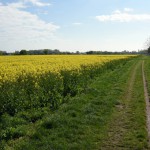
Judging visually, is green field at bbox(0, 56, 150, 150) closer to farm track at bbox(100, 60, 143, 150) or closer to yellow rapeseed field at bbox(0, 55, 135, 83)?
farm track at bbox(100, 60, 143, 150)

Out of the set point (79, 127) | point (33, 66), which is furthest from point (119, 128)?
point (33, 66)

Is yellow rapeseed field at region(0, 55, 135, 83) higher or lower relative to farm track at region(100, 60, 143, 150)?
higher

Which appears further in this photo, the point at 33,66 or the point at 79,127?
the point at 33,66

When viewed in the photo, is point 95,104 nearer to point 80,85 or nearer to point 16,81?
point 16,81

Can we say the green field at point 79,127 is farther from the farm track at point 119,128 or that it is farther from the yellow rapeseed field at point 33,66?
the yellow rapeseed field at point 33,66

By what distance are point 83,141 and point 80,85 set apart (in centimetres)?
1064

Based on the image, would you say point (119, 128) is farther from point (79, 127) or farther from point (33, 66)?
point (33, 66)

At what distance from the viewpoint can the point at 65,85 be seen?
17.1m

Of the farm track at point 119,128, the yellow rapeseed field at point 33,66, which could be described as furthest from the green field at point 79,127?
the yellow rapeseed field at point 33,66

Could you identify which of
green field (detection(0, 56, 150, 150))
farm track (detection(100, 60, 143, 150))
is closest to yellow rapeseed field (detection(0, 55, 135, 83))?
green field (detection(0, 56, 150, 150))

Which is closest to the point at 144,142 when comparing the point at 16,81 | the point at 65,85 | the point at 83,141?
the point at 83,141

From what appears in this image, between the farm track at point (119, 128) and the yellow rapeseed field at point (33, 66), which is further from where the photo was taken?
the yellow rapeseed field at point (33, 66)

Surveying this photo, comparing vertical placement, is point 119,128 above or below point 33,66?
below

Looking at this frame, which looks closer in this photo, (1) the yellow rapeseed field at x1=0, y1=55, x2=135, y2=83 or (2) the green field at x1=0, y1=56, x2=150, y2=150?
(2) the green field at x1=0, y1=56, x2=150, y2=150
